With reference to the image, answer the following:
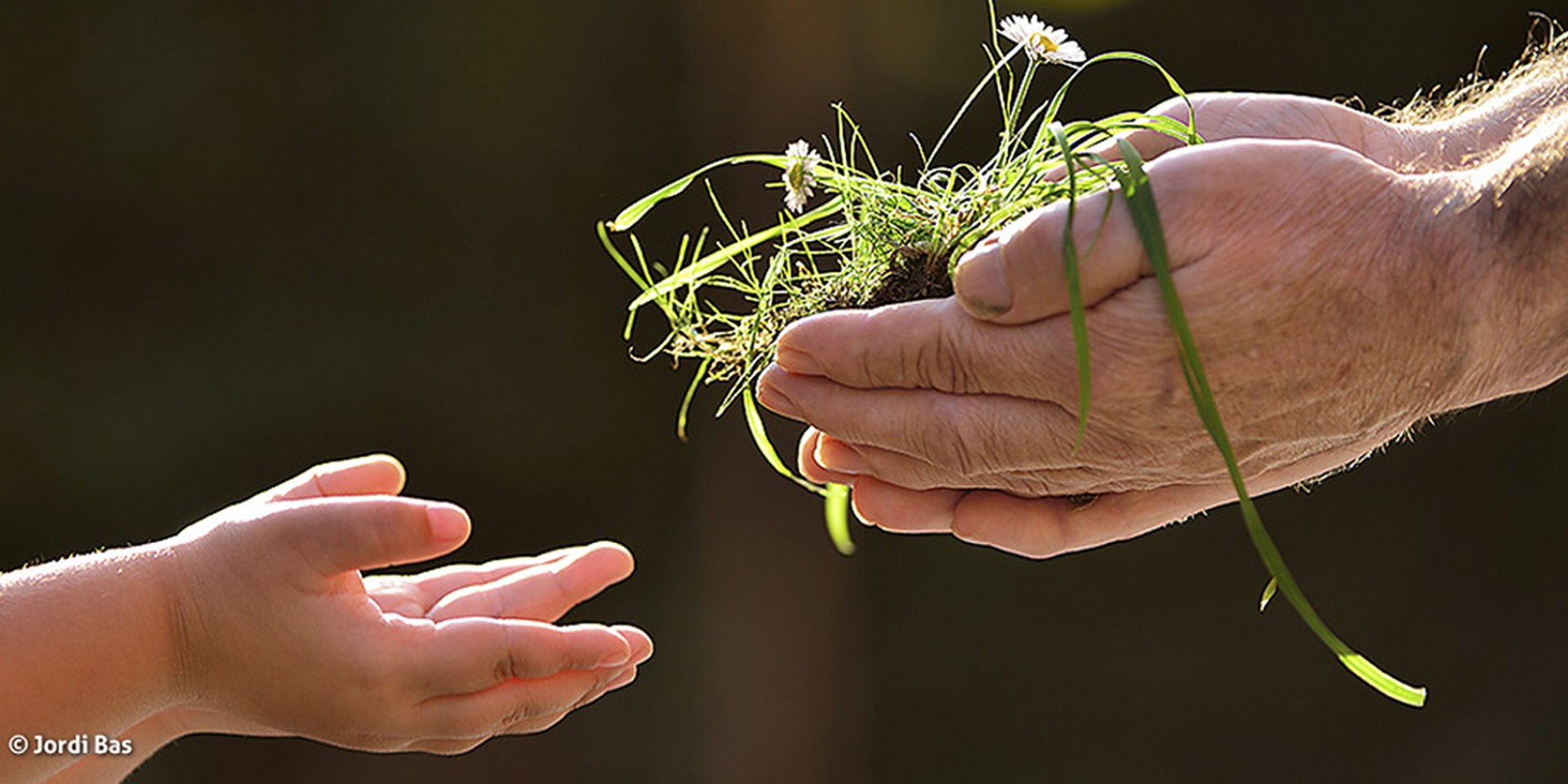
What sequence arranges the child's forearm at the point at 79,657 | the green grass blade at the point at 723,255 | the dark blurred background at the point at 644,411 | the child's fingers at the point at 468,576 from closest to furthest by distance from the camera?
1. the child's forearm at the point at 79,657
2. the green grass blade at the point at 723,255
3. the child's fingers at the point at 468,576
4. the dark blurred background at the point at 644,411

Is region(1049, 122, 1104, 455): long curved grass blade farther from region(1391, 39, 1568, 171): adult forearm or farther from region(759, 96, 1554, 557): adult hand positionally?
region(1391, 39, 1568, 171): adult forearm

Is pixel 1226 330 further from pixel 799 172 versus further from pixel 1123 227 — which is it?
pixel 799 172

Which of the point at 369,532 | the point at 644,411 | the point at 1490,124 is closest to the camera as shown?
the point at 369,532

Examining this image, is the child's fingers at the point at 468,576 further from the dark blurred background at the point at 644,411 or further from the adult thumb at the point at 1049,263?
the dark blurred background at the point at 644,411

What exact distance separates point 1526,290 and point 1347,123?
31cm

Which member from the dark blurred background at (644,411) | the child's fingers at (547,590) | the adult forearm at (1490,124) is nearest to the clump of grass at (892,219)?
the child's fingers at (547,590)

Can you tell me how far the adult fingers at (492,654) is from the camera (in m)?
0.74

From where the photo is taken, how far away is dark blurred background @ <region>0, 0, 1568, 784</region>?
2.06m

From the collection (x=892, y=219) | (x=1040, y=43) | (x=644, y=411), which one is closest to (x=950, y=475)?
(x=892, y=219)

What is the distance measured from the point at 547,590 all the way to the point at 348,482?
0.17 m

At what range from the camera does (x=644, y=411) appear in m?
2.21

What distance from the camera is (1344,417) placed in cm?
75

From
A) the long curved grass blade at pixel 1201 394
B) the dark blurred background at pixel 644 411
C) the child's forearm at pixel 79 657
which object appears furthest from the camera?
the dark blurred background at pixel 644 411

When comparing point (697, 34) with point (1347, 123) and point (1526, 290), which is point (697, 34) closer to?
point (1347, 123)
